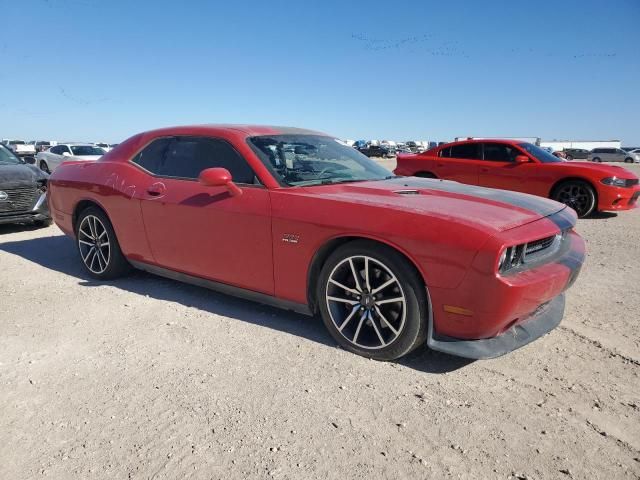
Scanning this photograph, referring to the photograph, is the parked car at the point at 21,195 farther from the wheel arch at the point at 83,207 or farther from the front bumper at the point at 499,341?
the front bumper at the point at 499,341

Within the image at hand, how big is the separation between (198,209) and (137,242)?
3.07ft

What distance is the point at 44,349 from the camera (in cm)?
309

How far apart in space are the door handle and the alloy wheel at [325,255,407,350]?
1749 mm

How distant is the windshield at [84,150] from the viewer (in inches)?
704

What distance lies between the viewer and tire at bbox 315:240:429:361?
8.68ft

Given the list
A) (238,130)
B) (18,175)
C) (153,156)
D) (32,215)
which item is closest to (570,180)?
(238,130)

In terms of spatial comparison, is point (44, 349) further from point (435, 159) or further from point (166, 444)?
point (435, 159)

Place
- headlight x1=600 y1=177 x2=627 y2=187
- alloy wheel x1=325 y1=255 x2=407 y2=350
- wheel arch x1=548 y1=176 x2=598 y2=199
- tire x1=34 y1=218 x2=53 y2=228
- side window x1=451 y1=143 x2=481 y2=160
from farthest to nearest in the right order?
side window x1=451 y1=143 x2=481 y2=160
wheel arch x1=548 y1=176 x2=598 y2=199
headlight x1=600 y1=177 x2=627 y2=187
tire x1=34 y1=218 x2=53 y2=228
alloy wheel x1=325 y1=255 x2=407 y2=350

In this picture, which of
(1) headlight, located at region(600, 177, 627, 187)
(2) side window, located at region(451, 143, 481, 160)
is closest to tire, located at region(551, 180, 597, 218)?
(1) headlight, located at region(600, 177, 627, 187)

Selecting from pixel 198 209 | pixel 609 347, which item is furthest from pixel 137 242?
pixel 609 347

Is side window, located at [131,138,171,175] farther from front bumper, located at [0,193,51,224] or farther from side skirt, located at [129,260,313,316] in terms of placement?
front bumper, located at [0,193,51,224]

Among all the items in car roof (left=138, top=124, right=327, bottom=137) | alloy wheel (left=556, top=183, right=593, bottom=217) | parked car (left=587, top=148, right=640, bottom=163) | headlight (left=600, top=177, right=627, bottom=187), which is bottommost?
parked car (left=587, top=148, right=640, bottom=163)

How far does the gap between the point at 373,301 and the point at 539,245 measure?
1.01 meters

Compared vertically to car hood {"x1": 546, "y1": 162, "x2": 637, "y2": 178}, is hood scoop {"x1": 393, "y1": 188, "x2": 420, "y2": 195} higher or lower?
higher
